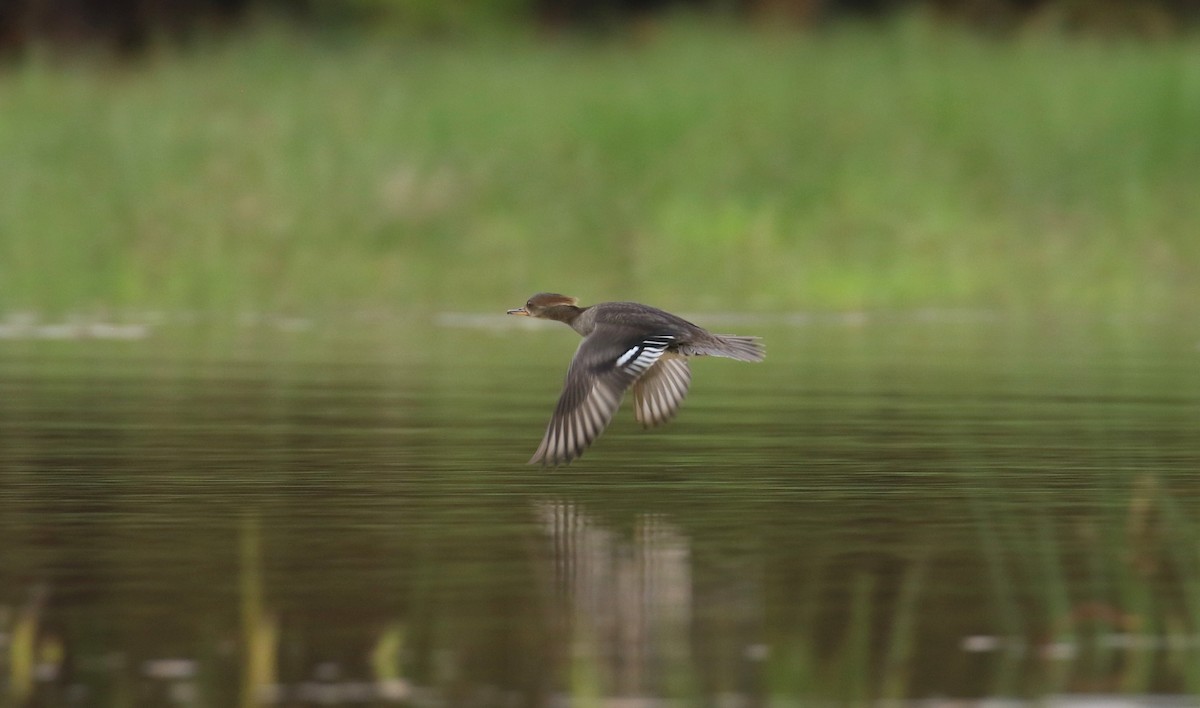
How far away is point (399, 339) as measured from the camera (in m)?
19.7

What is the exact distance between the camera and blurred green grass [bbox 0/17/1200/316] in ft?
78.0

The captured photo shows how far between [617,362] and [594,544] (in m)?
2.05

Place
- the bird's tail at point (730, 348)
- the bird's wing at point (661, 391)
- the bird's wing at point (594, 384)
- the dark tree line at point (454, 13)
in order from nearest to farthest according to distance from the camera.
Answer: the bird's wing at point (594, 384) → the bird's tail at point (730, 348) → the bird's wing at point (661, 391) → the dark tree line at point (454, 13)

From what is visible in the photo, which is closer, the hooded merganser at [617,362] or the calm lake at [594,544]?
the calm lake at [594,544]

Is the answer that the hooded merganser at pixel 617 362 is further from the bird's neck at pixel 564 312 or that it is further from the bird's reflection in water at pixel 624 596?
the bird's reflection in water at pixel 624 596

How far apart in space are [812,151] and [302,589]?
19113 millimetres

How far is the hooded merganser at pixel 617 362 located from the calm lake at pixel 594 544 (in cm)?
23

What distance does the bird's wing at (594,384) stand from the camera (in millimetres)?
9984

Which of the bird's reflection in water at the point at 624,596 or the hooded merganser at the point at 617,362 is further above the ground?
the hooded merganser at the point at 617,362

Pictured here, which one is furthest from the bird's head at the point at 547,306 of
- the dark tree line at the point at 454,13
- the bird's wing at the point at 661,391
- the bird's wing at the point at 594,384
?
the dark tree line at the point at 454,13

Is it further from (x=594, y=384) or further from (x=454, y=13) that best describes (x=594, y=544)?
(x=454, y=13)

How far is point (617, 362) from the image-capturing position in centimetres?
1041

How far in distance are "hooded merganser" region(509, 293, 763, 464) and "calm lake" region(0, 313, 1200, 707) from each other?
23 centimetres

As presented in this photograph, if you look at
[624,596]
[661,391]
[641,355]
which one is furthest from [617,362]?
[624,596]
